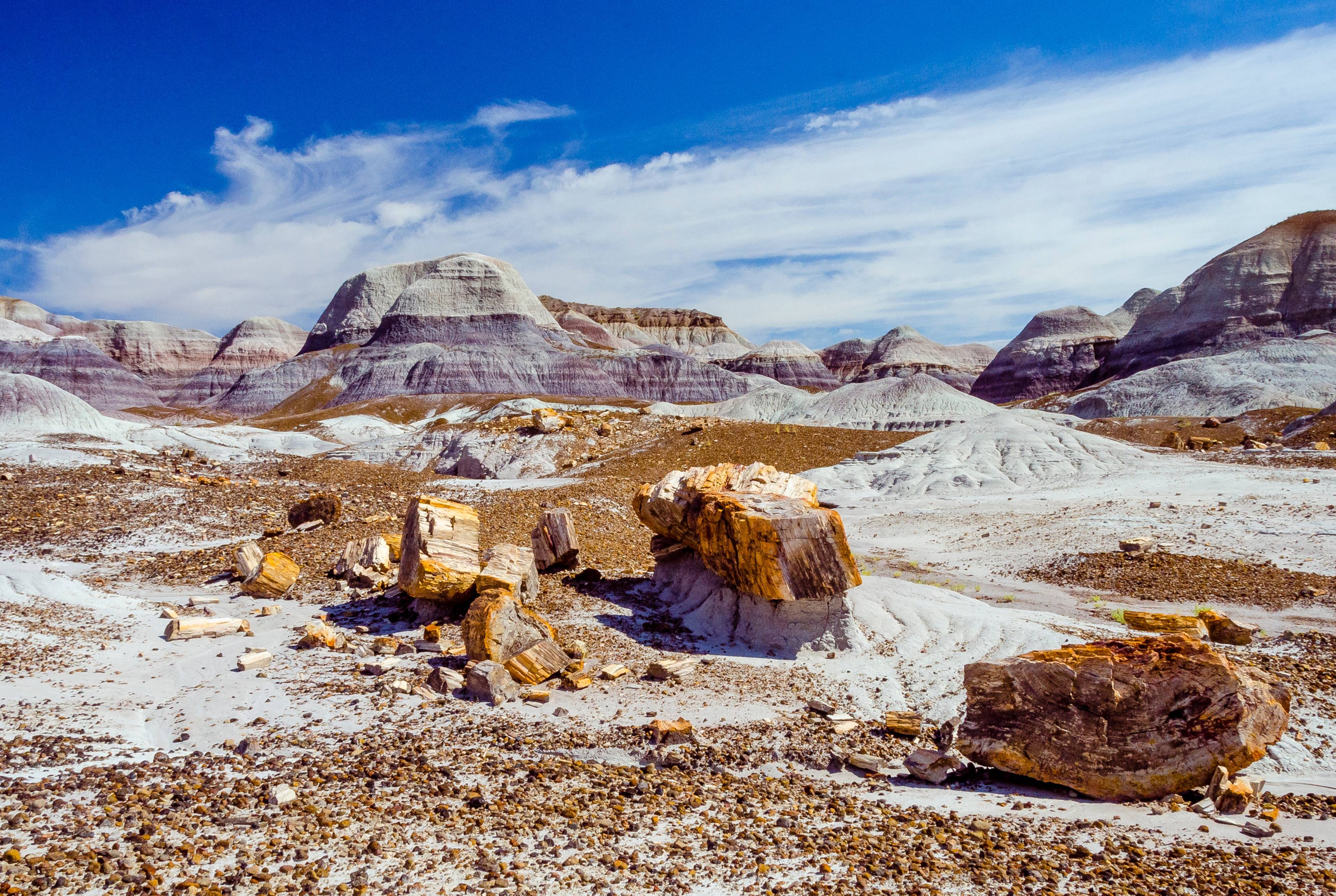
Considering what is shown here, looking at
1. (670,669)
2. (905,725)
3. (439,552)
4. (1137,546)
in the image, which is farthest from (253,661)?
(1137,546)

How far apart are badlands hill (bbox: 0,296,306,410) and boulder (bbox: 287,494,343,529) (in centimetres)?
9424

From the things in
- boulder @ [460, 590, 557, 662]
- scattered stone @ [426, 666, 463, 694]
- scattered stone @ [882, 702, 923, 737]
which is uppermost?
boulder @ [460, 590, 557, 662]

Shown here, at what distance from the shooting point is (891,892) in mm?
3893

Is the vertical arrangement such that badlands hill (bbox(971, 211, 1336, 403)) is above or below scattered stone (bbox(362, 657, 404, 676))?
above

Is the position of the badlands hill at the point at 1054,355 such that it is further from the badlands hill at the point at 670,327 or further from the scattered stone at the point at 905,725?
the scattered stone at the point at 905,725

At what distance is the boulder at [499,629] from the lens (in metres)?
7.20

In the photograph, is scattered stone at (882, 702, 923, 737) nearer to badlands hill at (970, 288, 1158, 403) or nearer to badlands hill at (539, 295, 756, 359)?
badlands hill at (970, 288, 1158, 403)

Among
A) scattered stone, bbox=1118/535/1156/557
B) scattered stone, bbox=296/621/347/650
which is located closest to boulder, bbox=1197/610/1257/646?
scattered stone, bbox=1118/535/1156/557

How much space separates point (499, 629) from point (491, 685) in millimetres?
763

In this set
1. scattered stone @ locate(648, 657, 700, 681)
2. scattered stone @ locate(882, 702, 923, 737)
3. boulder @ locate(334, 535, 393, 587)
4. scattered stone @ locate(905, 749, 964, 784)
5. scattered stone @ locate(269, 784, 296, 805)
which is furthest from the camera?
boulder @ locate(334, 535, 393, 587)

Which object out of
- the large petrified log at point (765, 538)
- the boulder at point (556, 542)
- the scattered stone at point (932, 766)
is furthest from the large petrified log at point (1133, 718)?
the boulder at point (556, 542)

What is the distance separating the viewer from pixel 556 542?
10820 millimetres

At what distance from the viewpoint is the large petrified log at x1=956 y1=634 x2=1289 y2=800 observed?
5000 millimetres

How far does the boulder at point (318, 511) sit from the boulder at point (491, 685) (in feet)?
24.7
